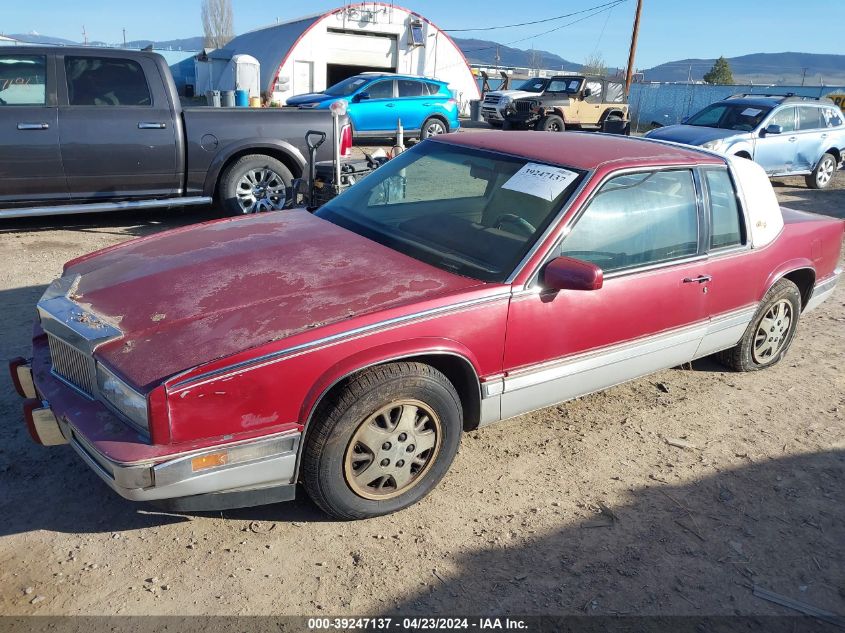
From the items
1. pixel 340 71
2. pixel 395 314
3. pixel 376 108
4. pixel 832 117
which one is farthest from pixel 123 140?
pixel 340 71

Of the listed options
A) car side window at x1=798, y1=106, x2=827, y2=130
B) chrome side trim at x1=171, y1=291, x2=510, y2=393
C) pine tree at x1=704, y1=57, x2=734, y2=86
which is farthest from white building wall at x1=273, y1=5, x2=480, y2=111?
pine tree at x1=704, y1=57, x2=734, y2=86

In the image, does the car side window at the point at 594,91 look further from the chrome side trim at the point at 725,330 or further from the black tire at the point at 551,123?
the chrome side trim at the point at 725,330

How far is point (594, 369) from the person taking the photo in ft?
12.0

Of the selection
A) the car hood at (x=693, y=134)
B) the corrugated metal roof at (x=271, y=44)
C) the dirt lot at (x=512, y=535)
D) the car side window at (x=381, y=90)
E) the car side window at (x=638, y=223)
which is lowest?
the dirt lot at (x=512, y=535)

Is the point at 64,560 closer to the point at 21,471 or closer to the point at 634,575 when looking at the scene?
the point at 21,471

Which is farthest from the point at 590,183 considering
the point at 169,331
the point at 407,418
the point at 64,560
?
the point at 64,560

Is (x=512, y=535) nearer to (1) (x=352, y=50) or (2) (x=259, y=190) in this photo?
(2) (x=259, y=190)

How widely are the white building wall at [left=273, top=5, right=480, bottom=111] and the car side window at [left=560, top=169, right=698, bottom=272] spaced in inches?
915

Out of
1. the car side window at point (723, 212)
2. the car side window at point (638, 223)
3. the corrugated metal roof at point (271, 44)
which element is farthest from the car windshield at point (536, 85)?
the car side window at point (638, 223)

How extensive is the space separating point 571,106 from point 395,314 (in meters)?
20.1

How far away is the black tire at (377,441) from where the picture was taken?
9.20 feet

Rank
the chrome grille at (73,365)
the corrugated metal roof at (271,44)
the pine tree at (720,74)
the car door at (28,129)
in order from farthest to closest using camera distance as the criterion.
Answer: the pine tree at (720,74) < the corrugated metal roof at (271,44) < the car door at (28,129) < the chrome grille at (73,365)

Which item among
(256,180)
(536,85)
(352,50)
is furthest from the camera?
(352,50)

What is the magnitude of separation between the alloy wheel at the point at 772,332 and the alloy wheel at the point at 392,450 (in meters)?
2.82
